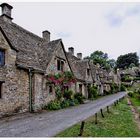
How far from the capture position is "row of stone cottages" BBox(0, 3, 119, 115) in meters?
16.5

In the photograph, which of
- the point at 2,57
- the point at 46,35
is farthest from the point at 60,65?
the point at 2,57

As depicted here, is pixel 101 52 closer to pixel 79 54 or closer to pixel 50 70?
pixel 79 54

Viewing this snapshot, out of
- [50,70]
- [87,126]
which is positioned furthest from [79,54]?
[87,126]

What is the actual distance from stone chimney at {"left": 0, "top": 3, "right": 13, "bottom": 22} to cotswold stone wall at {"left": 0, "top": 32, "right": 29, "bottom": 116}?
6328mm

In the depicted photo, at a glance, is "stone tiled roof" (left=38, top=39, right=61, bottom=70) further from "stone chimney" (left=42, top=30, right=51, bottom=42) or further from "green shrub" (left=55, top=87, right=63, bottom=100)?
"green shrub" (left=55, top=87, right=63, bottom=100)

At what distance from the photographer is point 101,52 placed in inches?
4892

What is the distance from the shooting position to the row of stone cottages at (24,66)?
16469 millimetres

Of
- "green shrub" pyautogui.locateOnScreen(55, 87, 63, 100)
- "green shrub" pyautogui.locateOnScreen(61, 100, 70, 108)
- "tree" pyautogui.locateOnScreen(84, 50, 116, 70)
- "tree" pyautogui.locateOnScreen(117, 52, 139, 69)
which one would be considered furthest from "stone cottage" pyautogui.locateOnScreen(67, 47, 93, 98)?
"tree" pyautogui.locateOnScreen(117, 52, 139, 69)

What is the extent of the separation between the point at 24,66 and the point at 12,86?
211 centimetres

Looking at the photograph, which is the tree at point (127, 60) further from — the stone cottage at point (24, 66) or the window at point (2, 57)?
the window at point (2, 57)

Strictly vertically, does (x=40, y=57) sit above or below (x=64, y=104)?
above

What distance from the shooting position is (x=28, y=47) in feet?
72.8

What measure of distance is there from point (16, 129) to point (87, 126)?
3.81 meters

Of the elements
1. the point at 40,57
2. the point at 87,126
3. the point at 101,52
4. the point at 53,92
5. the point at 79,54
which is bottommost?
the point at 87,126
